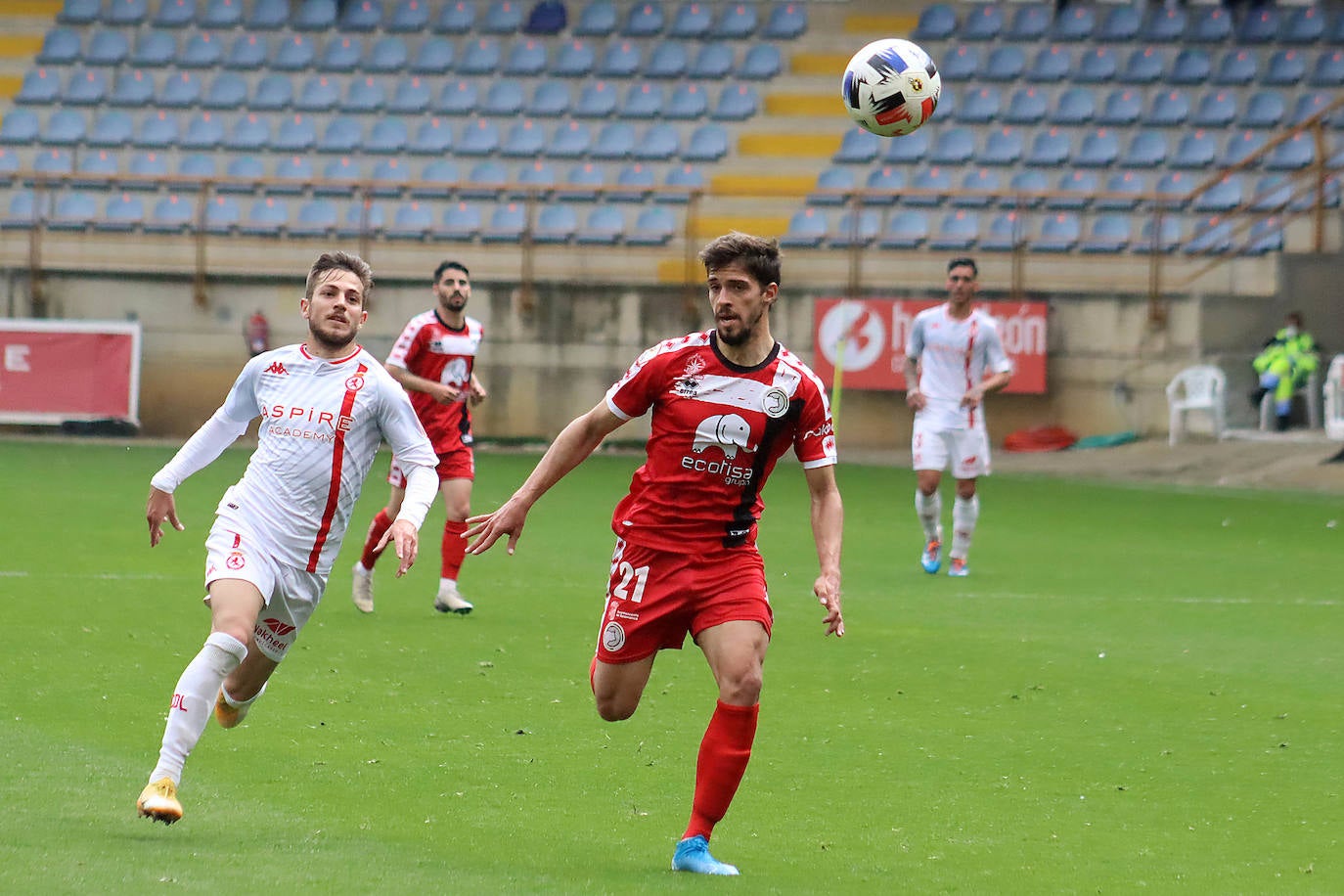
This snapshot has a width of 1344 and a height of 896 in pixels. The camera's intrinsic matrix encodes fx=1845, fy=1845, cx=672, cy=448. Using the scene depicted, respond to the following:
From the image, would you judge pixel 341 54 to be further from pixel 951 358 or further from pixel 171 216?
pixel 951 358

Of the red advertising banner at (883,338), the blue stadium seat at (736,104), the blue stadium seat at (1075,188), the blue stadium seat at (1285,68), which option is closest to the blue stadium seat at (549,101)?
the blue stadium seat at (736,104)

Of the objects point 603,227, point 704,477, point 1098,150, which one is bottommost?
point 704,477

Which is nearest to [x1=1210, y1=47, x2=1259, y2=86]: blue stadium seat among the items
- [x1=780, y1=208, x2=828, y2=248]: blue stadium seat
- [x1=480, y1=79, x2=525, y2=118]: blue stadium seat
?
[x1=780, y1=208, x2=828, y2=248]: blue stadium seat

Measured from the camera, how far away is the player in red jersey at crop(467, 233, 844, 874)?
579 centimetres

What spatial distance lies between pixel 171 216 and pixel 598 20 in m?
7.88

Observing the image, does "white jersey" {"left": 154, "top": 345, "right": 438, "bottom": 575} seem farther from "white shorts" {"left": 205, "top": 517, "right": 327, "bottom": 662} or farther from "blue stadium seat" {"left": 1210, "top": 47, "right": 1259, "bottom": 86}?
"blue stadium seat" {"left": 1210, "top": 47, "right": 1259, "bottom": 86}

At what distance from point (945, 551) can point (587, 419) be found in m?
9.78

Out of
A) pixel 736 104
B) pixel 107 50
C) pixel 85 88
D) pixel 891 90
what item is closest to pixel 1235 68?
pixel 736 104

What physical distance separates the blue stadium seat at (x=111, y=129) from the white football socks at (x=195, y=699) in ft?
81.3

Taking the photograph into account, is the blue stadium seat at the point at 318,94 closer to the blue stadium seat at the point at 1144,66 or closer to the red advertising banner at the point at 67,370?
the red advertising banner at the point at 67,370

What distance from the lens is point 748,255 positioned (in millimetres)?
5750

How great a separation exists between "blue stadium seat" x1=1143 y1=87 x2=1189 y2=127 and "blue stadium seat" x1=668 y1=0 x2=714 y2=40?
24.1ft

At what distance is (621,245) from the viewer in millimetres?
27250

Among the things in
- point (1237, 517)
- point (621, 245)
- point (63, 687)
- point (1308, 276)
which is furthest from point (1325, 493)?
point (63, 687)
